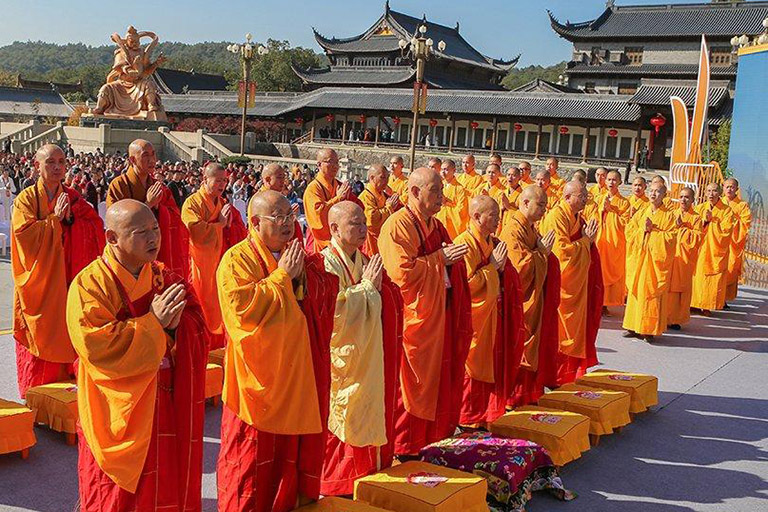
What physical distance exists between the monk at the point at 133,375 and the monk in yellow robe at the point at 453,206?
826 cm

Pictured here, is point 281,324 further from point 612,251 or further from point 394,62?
point 394,62

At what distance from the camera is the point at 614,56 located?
4300cm

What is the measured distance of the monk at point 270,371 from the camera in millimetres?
3561

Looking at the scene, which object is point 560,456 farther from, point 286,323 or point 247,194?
point 247,194

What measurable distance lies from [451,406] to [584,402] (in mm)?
1177

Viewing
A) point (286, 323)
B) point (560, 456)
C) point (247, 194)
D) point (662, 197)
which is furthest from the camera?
point (247, 194)

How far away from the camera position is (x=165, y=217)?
6.54 m

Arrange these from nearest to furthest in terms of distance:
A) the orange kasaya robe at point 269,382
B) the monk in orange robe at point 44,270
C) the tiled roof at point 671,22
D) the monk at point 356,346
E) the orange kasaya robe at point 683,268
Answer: the orange kasaya robe at point 269,382, the monk at point 356,346, the monk in orange robe at point 44,270, the orange kasaya robe at point 683,268, the tiled roof at point 671,22

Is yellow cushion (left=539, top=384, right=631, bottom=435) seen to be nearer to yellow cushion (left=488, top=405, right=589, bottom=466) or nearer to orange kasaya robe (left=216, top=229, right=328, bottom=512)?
yellow cushion (left=488, top=405, right=589, bottom=466)

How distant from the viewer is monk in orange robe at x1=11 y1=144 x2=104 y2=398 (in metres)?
5.45

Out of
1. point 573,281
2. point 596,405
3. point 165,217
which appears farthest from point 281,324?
point 573,281

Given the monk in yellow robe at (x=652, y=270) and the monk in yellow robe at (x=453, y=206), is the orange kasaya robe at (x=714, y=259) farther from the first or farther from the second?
the monk in yellow robe at (x=453, y=206)

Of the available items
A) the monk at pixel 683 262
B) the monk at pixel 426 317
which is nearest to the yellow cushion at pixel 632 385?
the monk at pixel 426 317

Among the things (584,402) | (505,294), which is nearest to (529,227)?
(505,294)
